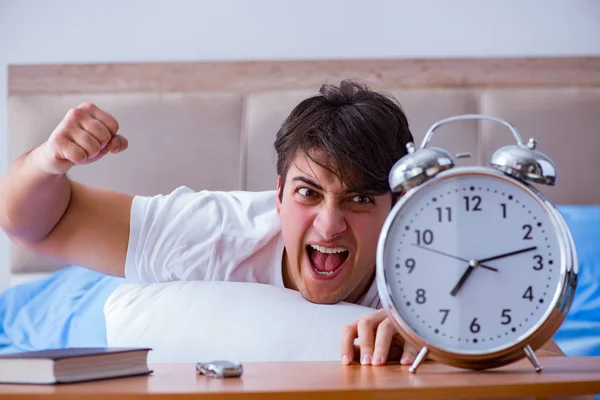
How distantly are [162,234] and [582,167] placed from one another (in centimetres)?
167

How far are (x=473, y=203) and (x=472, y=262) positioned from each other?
0.23ft

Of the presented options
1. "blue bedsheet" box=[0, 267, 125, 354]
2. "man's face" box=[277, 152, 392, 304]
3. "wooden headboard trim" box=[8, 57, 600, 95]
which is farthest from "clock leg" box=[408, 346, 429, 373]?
"wooden headboard trim" box=[8, 57, 600, 95]

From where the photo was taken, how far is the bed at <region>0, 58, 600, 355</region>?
2750mm

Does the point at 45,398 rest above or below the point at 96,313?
above

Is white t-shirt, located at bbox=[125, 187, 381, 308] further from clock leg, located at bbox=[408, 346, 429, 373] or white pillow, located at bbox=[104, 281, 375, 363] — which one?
clock leg, located at bbox=[408, 346, 429, 373]

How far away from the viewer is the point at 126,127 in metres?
2.80

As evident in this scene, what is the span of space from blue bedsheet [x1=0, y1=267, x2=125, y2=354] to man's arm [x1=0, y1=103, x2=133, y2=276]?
25cm

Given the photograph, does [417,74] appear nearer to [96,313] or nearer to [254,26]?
[254,26]

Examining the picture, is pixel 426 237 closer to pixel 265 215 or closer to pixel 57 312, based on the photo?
pixel 265 215

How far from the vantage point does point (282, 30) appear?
9.39 ft

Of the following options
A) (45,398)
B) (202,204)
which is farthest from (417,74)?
(45,398)

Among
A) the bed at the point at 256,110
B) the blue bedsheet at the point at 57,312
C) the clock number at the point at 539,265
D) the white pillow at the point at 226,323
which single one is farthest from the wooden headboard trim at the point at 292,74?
the clock number at the point at 539,265

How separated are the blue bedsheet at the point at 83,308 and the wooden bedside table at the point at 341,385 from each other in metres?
1.03

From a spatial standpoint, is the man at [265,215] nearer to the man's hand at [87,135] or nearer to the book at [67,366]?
the man's hand at [87,135]
